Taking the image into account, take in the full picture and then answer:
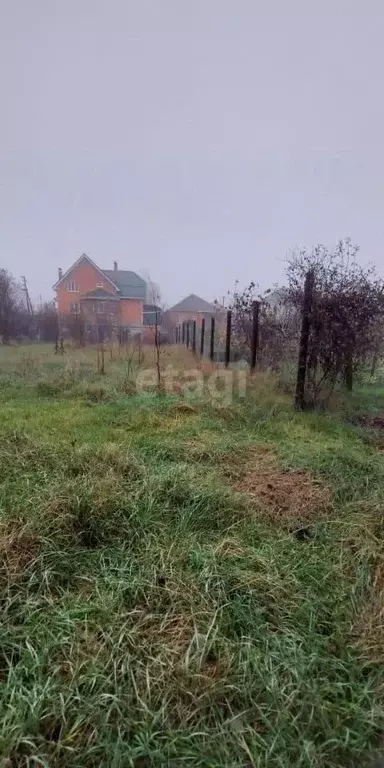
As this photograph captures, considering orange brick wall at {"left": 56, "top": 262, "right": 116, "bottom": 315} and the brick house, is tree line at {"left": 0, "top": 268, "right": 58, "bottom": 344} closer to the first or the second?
the brick house

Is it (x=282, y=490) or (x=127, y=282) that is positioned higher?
(x=127, y=282)

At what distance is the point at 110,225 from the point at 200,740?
19.0m

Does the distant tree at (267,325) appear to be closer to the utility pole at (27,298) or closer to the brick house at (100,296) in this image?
the brick house at (100,296)

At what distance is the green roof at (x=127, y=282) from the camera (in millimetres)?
18047

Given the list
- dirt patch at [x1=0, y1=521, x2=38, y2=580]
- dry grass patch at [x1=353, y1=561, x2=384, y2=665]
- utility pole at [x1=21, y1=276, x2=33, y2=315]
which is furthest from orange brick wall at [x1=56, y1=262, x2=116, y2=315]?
dry grass patch at [x1=353, y1=561, x2=384, y2=665]

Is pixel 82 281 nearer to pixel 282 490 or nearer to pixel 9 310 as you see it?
pixel 9 310

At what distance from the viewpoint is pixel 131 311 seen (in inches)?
615

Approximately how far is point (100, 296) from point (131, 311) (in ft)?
9.16

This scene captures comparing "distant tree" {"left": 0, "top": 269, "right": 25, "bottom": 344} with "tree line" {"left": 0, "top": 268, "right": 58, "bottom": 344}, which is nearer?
"distant tree" {"left": 0, "top": 269, "right": 25, "bottom": 344}

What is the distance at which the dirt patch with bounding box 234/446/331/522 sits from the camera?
2.12m

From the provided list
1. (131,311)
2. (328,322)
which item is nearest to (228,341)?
(328,322)

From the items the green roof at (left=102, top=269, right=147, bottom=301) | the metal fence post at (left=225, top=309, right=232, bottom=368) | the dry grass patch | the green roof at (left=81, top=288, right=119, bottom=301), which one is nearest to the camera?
the dry grass patch

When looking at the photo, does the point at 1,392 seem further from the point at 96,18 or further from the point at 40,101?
the point at 40,101

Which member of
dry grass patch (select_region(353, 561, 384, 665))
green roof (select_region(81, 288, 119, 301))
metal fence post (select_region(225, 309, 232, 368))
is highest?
green roof (select_region(81, 288, 119, 301))
